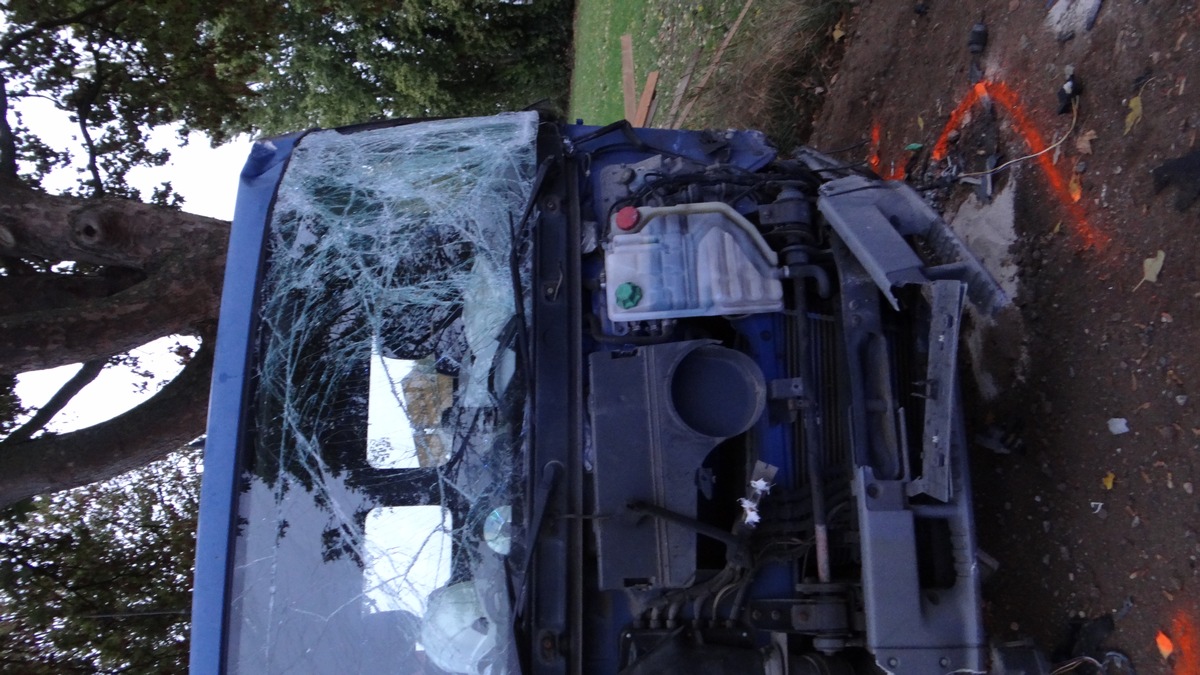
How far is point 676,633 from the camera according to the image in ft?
7.91

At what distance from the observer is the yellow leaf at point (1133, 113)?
2787 mm

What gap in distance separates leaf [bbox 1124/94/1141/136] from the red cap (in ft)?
5.52

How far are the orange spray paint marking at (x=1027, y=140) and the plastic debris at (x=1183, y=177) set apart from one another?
10.3 inches

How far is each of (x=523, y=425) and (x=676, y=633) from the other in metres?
0.74

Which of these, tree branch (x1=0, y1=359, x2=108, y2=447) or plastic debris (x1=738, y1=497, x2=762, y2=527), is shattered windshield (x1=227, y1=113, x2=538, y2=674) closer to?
plastic debris (x1=738, y1=497, x2=762, y2=527)

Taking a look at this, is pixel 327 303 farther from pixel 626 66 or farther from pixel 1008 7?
pixel 626 66

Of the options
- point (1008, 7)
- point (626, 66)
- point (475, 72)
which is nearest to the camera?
point (1008, 7)

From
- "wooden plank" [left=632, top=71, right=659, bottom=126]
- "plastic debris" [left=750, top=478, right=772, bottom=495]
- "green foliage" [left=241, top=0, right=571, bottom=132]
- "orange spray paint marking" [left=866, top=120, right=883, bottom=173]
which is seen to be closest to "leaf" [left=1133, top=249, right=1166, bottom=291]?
"plastic debris" [left=750, top=478, right=772, bottom=495]

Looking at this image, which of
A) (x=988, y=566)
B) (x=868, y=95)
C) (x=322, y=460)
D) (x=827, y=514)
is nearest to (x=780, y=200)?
(x=827, y=514)

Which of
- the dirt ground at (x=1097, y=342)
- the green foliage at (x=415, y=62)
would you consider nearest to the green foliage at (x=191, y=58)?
the green foliage at (x=415, y=62)

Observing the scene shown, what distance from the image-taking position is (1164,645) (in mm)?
2396

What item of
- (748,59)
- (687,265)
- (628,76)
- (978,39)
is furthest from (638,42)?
(687,265)

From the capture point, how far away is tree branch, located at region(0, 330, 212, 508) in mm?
4898

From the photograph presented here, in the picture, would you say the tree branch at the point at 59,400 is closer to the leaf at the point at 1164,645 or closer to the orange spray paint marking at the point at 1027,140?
the orange spray paint marking at the point at 1027,140
